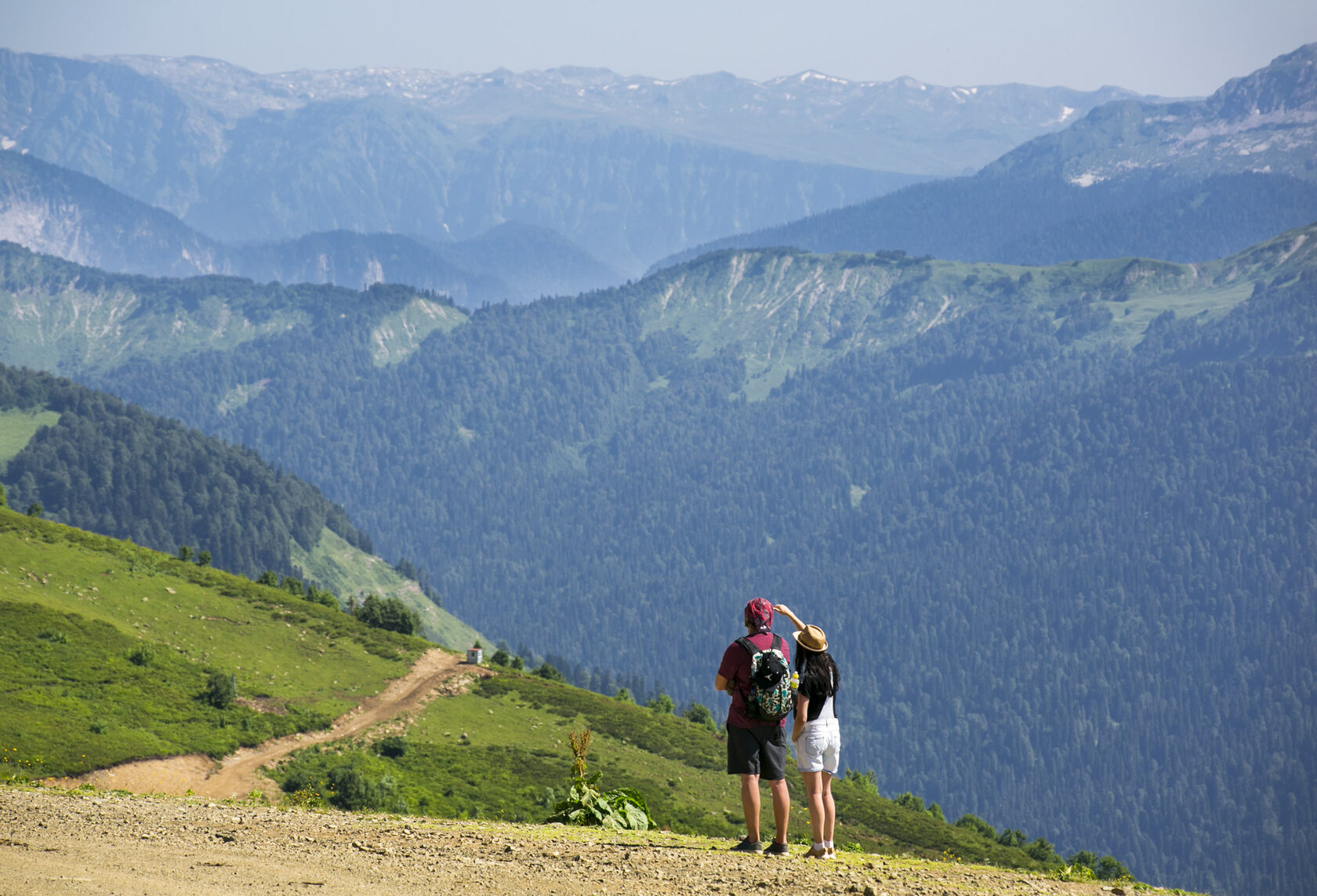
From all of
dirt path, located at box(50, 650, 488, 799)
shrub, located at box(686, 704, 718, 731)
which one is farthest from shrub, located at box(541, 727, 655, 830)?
shrub, located at box(686, 704, 718, 731)

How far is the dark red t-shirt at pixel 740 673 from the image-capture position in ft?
86.2

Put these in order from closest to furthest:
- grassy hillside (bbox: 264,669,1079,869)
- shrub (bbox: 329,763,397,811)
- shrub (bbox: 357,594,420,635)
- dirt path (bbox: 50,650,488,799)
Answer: dirt path (bbox: 50,650,488,799)
shrub (bbox: 329,763,397,811)
grassy hillside (bbox: 264,669,1079,869)
shrub (bbox: 357,594,420,635)

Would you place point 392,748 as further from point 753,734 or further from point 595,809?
point 753,734

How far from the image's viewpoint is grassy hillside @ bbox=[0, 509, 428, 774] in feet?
235

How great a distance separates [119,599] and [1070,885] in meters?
86.7

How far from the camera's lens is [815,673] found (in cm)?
2650

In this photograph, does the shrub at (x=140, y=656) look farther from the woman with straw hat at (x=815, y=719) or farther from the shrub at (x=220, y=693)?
the woman with straw hat at (x=815, y=719)

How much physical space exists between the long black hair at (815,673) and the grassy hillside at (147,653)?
5006 centimetres

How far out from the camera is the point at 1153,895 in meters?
31.0

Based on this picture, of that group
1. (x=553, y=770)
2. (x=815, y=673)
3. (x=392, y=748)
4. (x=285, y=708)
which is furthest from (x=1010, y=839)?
(x=815, y=673)

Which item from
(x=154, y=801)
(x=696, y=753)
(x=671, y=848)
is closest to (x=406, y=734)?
(x=696, y=753)

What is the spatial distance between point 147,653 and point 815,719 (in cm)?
7322

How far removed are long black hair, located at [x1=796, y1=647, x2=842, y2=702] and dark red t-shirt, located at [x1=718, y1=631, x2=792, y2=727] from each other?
37 centimetres

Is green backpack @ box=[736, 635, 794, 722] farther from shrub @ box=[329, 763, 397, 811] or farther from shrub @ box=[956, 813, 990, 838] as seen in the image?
shrub @ box=[956, 813, 990, 838]
